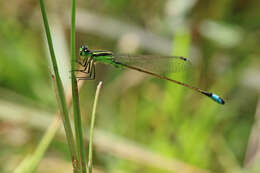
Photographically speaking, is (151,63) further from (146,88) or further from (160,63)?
(146,88)

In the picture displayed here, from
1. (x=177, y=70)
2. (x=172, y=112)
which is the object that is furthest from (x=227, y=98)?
(x=177, y=70)

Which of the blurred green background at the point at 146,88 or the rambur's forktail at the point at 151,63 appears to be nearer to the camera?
the rambur's forktail at the point at 151,63

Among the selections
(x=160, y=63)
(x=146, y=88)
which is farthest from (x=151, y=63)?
(x=146, y=88)

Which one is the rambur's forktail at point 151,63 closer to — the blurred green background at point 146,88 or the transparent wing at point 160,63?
the transparent wing at point 160,63

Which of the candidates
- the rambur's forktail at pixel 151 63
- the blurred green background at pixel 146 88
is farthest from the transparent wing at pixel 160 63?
the blurred green background at pixel 146 88

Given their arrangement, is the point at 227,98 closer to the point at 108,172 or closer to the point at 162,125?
the point at 162,125

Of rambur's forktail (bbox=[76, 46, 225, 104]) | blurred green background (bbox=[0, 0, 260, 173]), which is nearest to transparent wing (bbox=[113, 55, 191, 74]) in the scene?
rambur's forktail (bbox=[76, 46, 225, 104])
